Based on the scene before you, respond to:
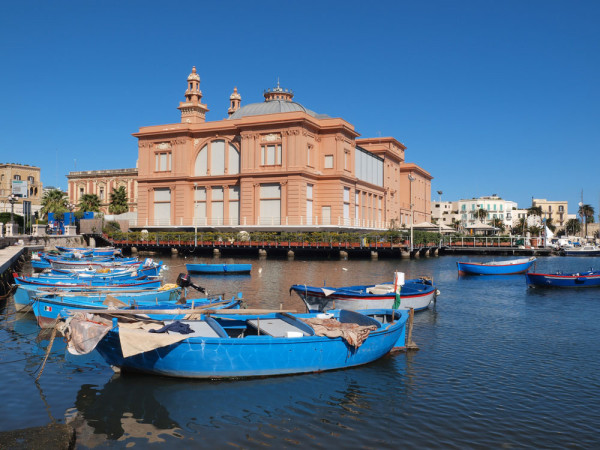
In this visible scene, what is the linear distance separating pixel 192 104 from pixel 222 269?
49781 mm

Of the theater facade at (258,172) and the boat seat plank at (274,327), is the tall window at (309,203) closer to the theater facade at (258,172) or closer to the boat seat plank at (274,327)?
the theater facade at (258,172)

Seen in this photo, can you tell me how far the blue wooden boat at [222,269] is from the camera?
148ft

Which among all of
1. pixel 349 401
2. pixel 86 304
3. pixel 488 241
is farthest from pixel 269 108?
pixel 349 401

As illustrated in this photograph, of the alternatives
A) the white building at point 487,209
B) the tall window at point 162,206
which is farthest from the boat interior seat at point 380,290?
the white building at point 487,209

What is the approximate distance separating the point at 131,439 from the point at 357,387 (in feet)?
19.7

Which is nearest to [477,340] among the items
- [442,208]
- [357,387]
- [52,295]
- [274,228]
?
[357,387]

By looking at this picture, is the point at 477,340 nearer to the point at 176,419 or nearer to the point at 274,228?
the point at 176,419

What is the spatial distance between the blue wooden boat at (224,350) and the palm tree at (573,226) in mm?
171827

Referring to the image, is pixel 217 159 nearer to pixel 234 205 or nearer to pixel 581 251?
pixel 234 205

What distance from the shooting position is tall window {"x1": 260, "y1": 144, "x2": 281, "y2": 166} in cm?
7138

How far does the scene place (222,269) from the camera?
4534cm

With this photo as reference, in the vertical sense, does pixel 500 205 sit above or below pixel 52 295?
above

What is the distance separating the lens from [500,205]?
165375 millimetres

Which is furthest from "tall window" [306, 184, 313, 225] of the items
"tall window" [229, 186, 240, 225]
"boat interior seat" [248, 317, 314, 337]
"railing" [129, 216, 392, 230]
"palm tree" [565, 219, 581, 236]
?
"palm tree" [565, 219, 581, 236]
